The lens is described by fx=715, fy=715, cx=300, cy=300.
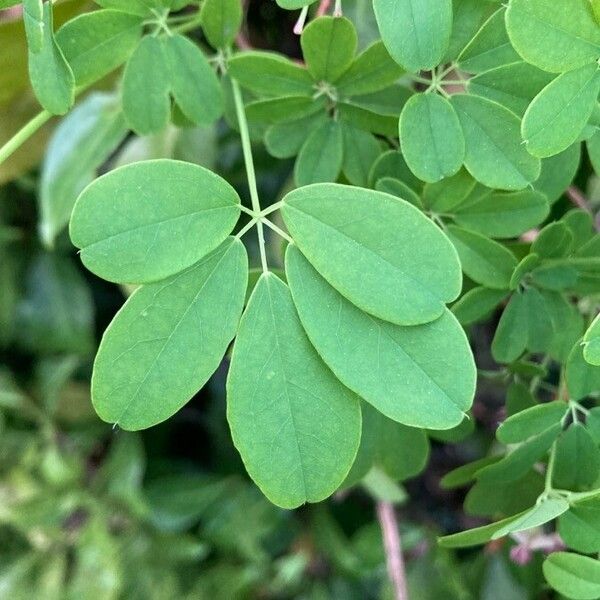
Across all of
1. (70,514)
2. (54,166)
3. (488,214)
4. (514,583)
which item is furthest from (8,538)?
(488,214)

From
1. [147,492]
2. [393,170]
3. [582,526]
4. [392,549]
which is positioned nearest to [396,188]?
[393,170]

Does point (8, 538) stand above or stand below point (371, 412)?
below

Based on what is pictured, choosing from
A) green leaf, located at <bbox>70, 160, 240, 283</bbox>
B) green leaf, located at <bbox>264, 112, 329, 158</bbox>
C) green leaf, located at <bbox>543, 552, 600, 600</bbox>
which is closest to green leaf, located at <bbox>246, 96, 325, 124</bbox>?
green leaf, located at <bbox>264, 112, 329, 158</bbox>

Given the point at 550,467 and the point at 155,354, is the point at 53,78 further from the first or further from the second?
the point at 550,467

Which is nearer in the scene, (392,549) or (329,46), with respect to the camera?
(329,46)

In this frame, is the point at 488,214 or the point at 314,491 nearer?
the point at 314,491

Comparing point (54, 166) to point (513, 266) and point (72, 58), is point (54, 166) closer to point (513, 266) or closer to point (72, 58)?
point (72, 58)

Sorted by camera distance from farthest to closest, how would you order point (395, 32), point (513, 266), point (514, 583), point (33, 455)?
point (33, 455)
point (514, 583)
point (513, 266)
point (395, 32)
